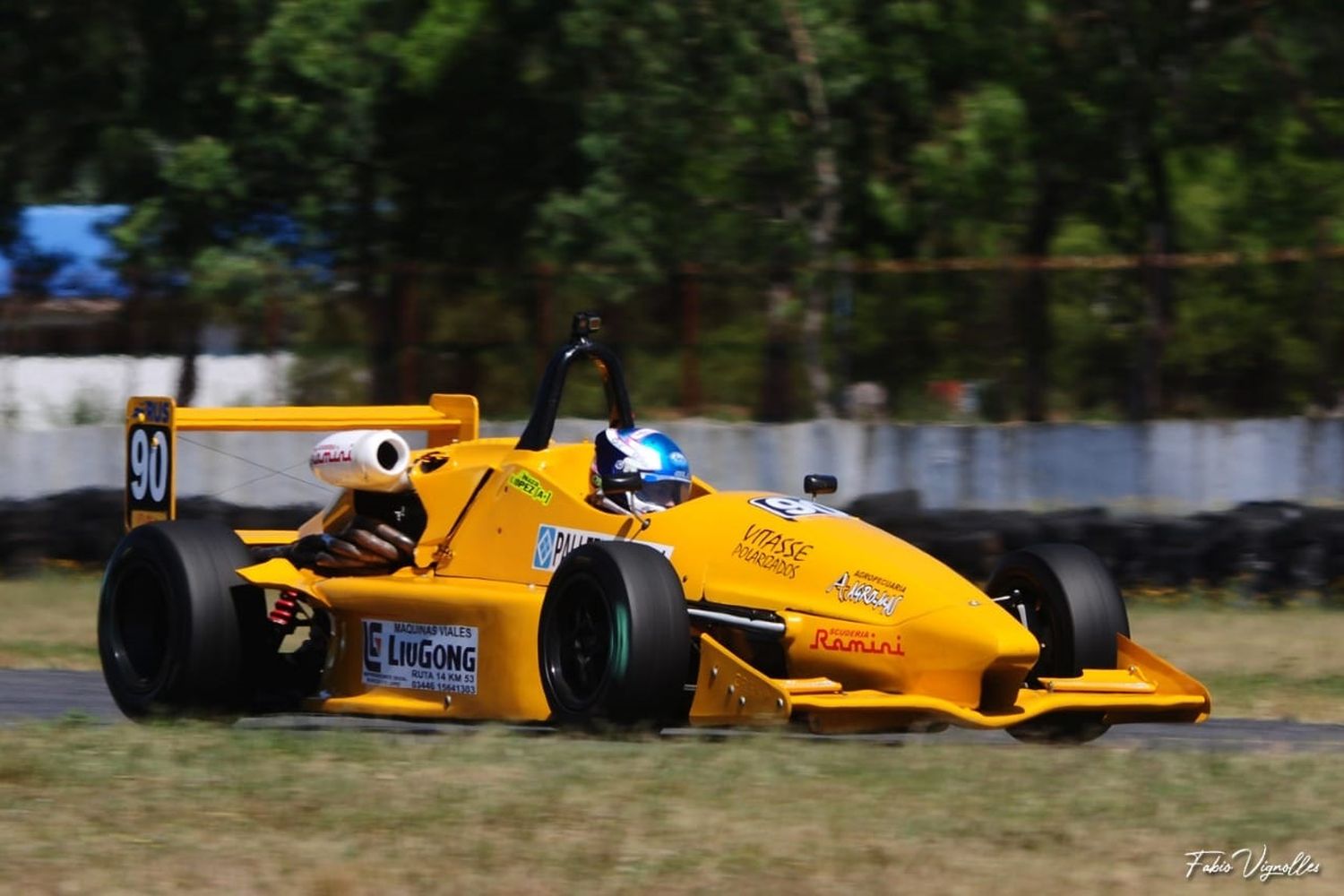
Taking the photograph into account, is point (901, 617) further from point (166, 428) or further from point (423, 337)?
point (423, 337)

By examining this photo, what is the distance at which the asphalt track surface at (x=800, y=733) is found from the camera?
7402mm

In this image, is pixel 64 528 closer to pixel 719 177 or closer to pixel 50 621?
pixel 50 621

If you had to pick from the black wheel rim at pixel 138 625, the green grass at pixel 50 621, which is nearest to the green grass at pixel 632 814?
the black wheel rim at pixel 138 625

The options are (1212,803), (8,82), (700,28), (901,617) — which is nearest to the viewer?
(1212,803)

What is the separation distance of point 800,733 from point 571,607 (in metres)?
0.87

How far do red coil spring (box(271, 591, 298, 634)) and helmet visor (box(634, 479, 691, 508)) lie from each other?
57.6 inches

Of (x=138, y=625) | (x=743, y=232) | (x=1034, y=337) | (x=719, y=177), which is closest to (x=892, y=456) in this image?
(x=1034, y=337)

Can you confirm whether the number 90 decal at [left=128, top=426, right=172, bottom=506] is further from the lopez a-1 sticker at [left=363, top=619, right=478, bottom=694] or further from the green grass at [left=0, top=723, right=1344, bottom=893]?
the green grass at [left=0, top=723, right=1344, bottom=893]

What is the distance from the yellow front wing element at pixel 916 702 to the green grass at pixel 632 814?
108 millimetres

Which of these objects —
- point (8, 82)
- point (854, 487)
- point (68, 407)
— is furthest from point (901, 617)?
point (8, 82)

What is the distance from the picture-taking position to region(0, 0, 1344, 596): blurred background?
49.1ft

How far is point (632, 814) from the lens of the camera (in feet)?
18.0

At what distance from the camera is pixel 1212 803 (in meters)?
5.74

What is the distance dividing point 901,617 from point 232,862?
2.46 meters
